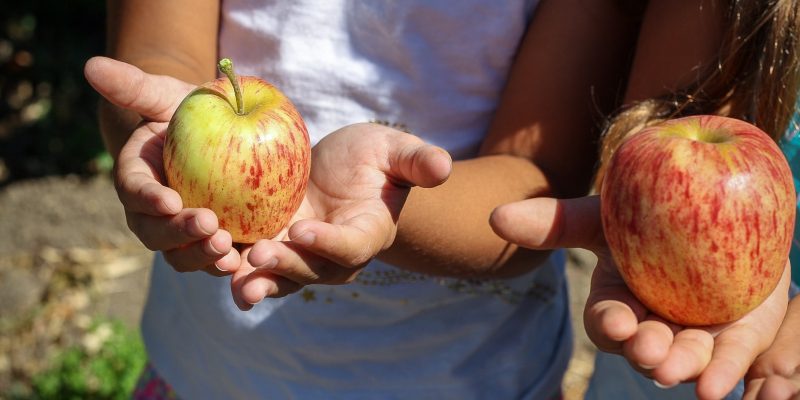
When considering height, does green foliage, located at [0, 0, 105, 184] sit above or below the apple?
below

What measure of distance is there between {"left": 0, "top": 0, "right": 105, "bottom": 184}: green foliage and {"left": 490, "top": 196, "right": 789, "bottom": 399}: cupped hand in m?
3.06

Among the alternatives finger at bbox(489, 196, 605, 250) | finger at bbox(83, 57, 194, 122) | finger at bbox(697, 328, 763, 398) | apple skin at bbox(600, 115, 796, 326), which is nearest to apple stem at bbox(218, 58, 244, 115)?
finger at bbox(83, 57, 194, 122)

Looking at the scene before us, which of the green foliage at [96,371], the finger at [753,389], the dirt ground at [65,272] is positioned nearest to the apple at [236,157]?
the finger at [753,389]

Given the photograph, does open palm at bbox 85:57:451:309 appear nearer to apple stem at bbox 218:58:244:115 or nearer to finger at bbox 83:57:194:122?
finger at bbox 83:57:194:122

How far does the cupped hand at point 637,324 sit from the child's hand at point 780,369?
2 cm

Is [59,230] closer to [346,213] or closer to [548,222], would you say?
[346,213]

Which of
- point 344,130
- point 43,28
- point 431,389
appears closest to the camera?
point 344,130

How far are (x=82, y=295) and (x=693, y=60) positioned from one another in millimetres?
2721

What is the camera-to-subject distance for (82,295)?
140 inches

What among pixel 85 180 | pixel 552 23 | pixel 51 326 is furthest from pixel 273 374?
pixel 85 180

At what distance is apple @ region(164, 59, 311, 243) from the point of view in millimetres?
1564

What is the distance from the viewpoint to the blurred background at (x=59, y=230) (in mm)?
3195

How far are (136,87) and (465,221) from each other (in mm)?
652

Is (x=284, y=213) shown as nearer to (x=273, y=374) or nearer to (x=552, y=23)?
(x=273, y=374)
